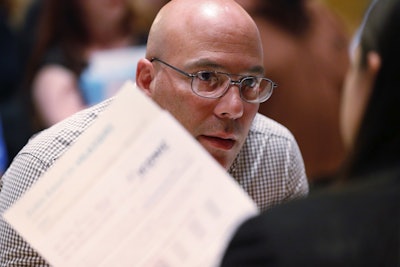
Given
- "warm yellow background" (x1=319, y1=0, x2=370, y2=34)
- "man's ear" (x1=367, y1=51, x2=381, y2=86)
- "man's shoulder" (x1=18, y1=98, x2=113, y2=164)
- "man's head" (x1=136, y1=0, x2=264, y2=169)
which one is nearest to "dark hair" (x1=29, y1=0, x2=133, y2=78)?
"man's shoulder" (x1=18, y1=98, x2=113, y2=164)

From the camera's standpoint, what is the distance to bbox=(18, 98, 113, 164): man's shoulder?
2.19 meters

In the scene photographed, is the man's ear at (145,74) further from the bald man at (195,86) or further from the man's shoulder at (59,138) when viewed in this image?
the man's shoulder at (59,138)

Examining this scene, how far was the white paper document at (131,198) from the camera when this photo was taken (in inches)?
57.9

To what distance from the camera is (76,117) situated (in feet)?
7.58

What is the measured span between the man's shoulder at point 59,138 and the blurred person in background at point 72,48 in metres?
1.33

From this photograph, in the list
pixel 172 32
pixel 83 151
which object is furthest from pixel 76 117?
pixel 83 151

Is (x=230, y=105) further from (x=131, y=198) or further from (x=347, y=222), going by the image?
(x=347, y=222)

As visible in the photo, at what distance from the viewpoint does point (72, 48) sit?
3783 mm

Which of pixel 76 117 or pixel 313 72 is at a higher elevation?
pixel 76 117

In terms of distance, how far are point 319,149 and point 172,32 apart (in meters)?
1.75

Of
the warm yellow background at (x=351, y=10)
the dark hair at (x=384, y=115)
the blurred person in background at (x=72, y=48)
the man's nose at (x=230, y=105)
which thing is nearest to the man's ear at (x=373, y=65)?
the dark hair at (x=384, y=115)

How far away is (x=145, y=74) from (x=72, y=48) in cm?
159

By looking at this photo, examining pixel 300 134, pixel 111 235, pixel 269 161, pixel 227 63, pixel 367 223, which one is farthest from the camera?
pixel 300 134

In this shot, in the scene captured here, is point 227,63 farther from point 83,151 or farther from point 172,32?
point 83,151
